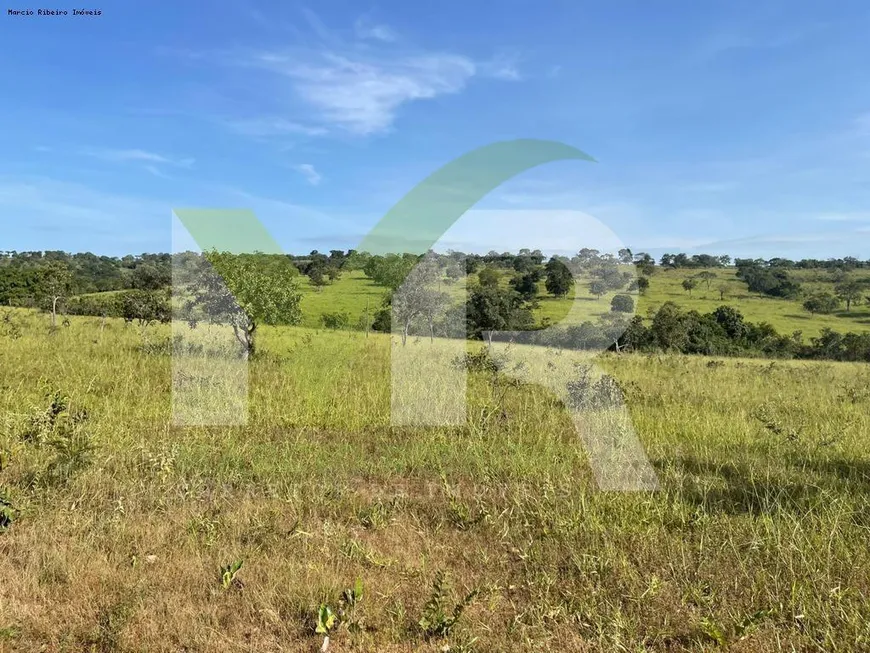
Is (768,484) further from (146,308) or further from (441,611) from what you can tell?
(146,308)

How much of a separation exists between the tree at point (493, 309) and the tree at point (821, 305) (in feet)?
226

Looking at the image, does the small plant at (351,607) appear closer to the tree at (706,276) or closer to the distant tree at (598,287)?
the distant tree at (598,287)

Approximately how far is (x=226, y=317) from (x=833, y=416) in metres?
10.7

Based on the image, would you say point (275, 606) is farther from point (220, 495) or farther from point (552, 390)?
point (552, 390)

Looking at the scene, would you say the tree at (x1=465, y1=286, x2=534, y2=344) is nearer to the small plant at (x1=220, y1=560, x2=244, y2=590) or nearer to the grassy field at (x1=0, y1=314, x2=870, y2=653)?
the grassy field at (x1=0, y1=314, x2=870, y2=653)

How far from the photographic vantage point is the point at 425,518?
165 inches

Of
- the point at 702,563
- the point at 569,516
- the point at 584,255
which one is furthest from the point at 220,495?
the point at 584,255

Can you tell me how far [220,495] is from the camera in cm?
445

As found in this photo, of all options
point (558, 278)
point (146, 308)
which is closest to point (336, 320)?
point (146, 308)

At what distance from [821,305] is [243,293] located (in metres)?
78.9

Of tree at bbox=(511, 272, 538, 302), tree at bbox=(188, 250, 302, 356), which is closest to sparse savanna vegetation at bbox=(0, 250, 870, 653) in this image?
tree at bbox=(188, 250, 302, 356)

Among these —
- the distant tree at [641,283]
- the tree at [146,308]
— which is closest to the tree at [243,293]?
the tree at [146,308]

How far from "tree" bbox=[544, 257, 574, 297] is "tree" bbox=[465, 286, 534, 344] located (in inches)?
264

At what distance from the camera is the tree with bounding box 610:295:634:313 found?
6.44m
